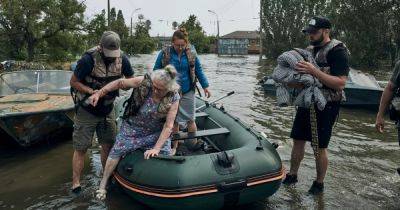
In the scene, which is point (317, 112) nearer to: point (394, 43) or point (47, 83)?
point (47, 83)

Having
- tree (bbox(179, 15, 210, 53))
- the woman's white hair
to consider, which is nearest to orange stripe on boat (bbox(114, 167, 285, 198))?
the woman's white hair

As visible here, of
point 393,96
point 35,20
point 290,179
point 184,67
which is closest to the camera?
point 393,96

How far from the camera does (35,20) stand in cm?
1983

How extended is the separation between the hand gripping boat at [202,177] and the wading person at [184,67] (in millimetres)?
881

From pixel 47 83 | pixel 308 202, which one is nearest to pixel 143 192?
pixel 308 202

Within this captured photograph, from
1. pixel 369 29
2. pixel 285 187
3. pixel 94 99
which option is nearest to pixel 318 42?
pixel 285 187

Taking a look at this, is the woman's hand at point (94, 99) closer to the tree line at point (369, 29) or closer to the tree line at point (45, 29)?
the tree line at point (45, 29)

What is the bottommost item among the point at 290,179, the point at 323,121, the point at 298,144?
the point at 290,179

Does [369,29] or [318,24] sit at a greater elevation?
[369,29]

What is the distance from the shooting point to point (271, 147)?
4.89 m

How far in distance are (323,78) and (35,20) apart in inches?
706

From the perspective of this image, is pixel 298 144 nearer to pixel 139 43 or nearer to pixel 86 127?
pixel 86 127

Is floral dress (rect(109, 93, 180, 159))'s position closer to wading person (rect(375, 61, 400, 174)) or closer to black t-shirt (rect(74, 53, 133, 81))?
black t-shirt (rect(74, 53, 133, 81))

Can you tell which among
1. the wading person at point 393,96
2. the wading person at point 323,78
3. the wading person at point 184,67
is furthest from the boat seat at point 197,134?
the wading person at point 393,96
